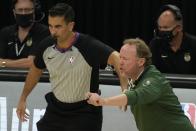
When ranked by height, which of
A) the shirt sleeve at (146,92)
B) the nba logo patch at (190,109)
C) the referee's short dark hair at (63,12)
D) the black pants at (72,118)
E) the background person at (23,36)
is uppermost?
the referee's short dark hair at (63,12)

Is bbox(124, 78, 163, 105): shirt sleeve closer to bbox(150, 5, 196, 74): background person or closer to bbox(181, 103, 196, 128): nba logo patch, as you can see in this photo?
bbox(181, 103, 196, 128): nba logo patch

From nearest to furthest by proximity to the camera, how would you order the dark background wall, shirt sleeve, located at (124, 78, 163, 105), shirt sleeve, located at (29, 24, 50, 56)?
shirt sleeve, located at (124, 78, 163, 105) → shirt sleeve, located at (29, 24, 50, 56) → the dark background wall

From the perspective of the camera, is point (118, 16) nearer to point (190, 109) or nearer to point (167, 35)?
point (167, 35)

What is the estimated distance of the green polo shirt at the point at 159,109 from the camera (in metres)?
5.04

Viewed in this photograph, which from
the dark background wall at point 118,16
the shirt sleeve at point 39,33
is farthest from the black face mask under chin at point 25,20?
the dark background wall at point 118,16

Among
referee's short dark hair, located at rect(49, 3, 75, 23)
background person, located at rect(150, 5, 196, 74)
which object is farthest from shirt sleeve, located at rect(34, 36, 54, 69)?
background person, located at rect(150, 5, 196, 74)

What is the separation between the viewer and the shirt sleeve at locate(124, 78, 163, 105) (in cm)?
482

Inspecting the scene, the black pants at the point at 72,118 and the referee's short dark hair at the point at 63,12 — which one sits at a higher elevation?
the referee's short dark hair at the point at 63,12

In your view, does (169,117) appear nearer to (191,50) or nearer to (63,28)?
(63,28)

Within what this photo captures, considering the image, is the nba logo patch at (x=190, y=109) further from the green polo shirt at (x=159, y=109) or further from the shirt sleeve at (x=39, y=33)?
the shirt sleeve at (x=39, y=33)

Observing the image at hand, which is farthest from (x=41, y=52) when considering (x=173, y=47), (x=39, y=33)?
(x=173, y=47)

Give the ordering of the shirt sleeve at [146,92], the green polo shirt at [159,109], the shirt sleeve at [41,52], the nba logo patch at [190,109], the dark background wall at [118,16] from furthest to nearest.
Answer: the dark background wall at [118,16] < the nba logo patch at [190,109] < the shirt sleeve at [41,52] < the green polo shirt at [159,109] < the shirt sleeve at [146,92]

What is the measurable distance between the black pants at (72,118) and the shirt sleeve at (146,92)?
104cm

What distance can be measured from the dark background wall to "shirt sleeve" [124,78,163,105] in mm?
4337
